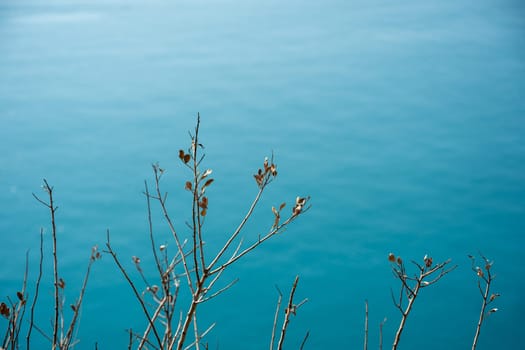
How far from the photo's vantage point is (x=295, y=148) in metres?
5.32

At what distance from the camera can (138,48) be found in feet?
24.6

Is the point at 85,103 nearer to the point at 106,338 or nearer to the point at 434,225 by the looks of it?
the point at 106,338

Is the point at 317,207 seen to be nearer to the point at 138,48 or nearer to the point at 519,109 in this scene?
the point at 519,109

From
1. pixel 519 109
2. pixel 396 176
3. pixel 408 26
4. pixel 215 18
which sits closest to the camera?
pixel 396 176

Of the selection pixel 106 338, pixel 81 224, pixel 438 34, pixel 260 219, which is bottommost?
pixel 106 338

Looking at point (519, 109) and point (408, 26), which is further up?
point (408, 26)

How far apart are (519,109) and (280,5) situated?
4.11m

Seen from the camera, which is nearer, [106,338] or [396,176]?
[106,338]

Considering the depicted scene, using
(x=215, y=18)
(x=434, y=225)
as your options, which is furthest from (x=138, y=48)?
(x=434, y=225)

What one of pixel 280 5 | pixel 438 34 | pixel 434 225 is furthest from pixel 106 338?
Answer: pixel 280 5

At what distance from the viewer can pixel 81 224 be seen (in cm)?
449

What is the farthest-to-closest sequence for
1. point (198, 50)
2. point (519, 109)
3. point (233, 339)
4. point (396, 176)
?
point (198, 50) < point (519, 109) < point (396, 176) < point (233, 339)

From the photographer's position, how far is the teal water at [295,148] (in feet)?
12.8

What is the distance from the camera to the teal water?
3904 millimetres
